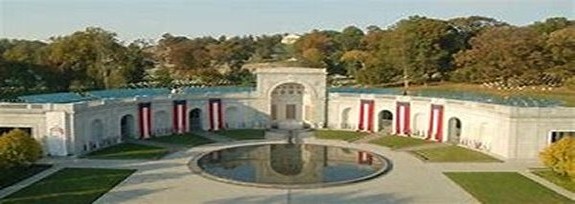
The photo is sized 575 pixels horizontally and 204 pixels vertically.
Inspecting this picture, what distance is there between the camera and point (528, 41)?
6078cm

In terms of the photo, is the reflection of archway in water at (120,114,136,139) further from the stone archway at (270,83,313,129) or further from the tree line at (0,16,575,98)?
the tree line at (0,16,575,98)

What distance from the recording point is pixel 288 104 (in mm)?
50062

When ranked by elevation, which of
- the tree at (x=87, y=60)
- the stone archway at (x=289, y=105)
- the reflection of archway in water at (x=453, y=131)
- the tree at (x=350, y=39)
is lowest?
the reflection of archway in water at (x=453, y=131)

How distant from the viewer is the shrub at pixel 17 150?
28938mm

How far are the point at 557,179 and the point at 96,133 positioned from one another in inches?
1104

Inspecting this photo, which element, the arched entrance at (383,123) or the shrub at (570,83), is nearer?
the arched entrance at (383,123)

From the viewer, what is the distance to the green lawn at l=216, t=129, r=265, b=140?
144 feet

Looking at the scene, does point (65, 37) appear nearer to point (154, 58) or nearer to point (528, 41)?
point (154, 58)

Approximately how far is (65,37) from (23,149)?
35947 mm

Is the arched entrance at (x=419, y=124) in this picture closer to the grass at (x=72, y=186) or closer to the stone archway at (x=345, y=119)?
the stone archway at (x=345, y=119)

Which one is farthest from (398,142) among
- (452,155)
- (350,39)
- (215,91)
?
(350,39)

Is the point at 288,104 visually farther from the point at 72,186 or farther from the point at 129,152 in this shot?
the point at 72,186

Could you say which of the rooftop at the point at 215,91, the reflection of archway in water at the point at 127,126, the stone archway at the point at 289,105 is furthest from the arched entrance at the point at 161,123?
the stone archway at the point at 289,105

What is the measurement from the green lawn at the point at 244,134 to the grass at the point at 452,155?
12.2m
